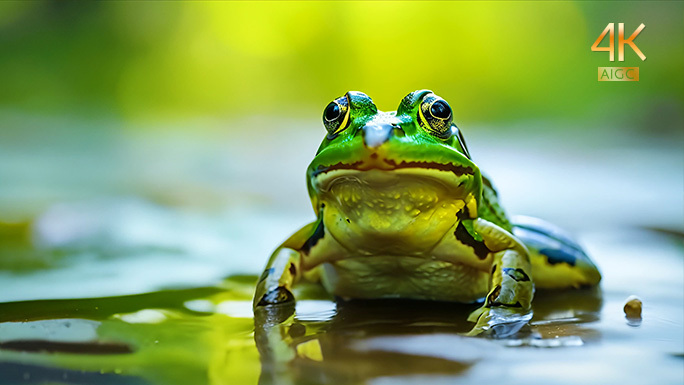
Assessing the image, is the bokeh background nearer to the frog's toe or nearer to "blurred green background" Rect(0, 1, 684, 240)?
"blurred green background" Rect(0, 1, 684, 240)

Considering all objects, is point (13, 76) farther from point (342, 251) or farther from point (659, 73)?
point (659, 73)

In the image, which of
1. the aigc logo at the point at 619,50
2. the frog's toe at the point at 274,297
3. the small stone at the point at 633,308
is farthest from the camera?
the aigc logo at the point at 619,50

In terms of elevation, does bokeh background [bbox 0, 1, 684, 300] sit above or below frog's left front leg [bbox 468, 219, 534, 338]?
above

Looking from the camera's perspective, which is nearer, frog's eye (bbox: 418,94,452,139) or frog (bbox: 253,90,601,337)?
frog (bbox: 253,90,601,337)

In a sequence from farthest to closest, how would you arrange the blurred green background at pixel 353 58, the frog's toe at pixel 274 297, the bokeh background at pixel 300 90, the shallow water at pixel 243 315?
the blurred green background at pixel 353 58 < the bokeh background at pixel 300 90 < the frog's toe at pixel 274 297 < the shallow water at pixel 243 315

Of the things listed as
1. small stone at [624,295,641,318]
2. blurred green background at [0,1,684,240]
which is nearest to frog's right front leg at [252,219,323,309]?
small stone at [624,295,641,318]

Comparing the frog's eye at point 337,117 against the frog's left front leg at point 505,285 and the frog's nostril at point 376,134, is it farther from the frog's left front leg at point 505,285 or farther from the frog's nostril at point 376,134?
the frog's left front leg at point 505,285

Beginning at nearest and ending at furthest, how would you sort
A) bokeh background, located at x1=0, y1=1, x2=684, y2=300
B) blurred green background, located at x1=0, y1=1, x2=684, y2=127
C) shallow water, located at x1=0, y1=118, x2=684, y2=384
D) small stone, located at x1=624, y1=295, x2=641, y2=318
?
shallow water, located at x1=0, y1=118, x2=684, y2=384, small stone, located at x1=624, y1=295, x2=641, y2=318, bokeh background, located at x1=0, y1=1, x2=684, y2=300, blurred green background, located at x1=0, y1=1, x2=684, y2=127

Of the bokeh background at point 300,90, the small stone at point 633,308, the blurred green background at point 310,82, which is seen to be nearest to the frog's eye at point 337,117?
the small stone at point 633,308
